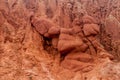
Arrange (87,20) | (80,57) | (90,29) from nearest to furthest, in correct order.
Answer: (80,57) → (90,29) → (87,20)

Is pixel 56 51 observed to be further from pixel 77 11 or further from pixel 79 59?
pixel 77 11

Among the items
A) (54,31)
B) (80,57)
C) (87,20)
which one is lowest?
(80,57)

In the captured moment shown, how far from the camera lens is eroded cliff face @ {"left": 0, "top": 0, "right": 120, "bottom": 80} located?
637 centimetres

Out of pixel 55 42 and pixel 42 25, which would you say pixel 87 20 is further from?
pixel 42 25

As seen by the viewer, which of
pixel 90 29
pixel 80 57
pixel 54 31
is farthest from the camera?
pixel 90 29

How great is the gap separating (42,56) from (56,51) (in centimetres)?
34

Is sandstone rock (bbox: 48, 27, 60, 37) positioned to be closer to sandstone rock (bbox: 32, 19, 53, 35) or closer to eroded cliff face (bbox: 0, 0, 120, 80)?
eroded cliff face (bbox: 0, 0, 120, 80)

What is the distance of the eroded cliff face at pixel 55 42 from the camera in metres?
6.37

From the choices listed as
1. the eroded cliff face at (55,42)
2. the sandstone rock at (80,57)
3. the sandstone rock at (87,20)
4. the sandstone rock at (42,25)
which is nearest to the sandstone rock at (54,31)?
the eroded cliff face at (55,42)

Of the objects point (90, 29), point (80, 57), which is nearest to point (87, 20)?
point (90, 29)

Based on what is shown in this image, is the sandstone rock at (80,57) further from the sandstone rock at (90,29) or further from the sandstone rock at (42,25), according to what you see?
the sandstone rock at (42,25)

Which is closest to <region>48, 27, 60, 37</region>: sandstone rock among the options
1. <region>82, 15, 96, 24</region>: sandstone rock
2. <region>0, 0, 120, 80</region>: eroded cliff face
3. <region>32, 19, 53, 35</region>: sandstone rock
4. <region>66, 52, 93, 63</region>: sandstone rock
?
<region>0, 0, 120, 80</region>: eroded cliff face

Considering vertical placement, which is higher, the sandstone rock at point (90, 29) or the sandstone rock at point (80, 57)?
the sandstone rock at point (90, 29)

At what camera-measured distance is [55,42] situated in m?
6.95
